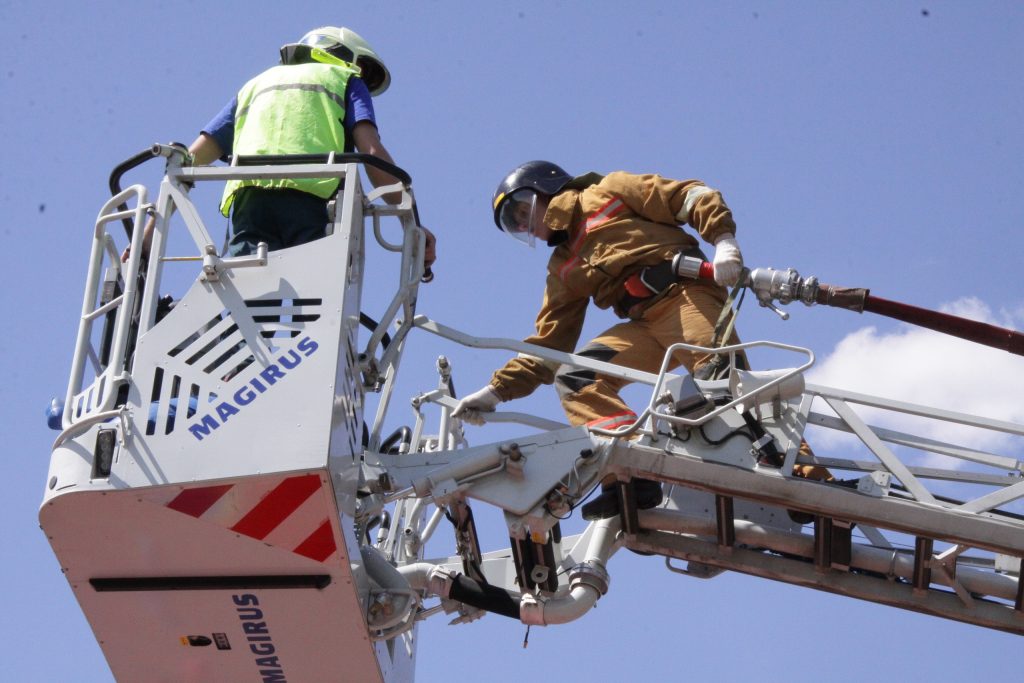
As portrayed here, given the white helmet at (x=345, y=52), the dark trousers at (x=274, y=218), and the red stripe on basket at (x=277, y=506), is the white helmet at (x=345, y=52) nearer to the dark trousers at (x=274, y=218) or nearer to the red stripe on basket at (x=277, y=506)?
the dark trousers at (x=274, y=218)

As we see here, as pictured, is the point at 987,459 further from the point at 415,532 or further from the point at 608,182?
the point at 415,532

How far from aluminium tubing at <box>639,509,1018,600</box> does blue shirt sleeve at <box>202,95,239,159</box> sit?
3515mm

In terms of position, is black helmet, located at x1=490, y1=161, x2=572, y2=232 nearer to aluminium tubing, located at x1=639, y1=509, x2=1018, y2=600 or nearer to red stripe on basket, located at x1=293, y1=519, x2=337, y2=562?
aluminium tubing, located at x1=639, y1=509, x2=1018, y2=600

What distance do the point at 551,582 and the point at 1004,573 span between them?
263cm

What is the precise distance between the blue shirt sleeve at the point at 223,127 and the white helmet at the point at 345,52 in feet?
1.74

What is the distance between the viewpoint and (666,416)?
840cm

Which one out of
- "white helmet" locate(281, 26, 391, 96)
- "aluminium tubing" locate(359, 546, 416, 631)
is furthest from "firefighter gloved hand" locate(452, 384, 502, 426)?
"white helmet" locate(281, 26, 391, 96)

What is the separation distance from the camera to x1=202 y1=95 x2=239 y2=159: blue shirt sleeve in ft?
32.3

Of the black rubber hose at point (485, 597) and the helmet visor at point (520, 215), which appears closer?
the black rubber hose at point (485, 597)

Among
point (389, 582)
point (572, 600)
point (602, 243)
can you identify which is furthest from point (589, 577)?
point (602, 243)

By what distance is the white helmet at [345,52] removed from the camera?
1012cm

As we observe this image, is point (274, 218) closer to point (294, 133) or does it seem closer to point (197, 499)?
point (294, 133)

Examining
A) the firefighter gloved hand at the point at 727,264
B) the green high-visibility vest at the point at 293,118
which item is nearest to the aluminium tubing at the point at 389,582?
the green high-visibility vest at the point at 293,118

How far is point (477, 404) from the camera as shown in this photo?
970 centimetres
